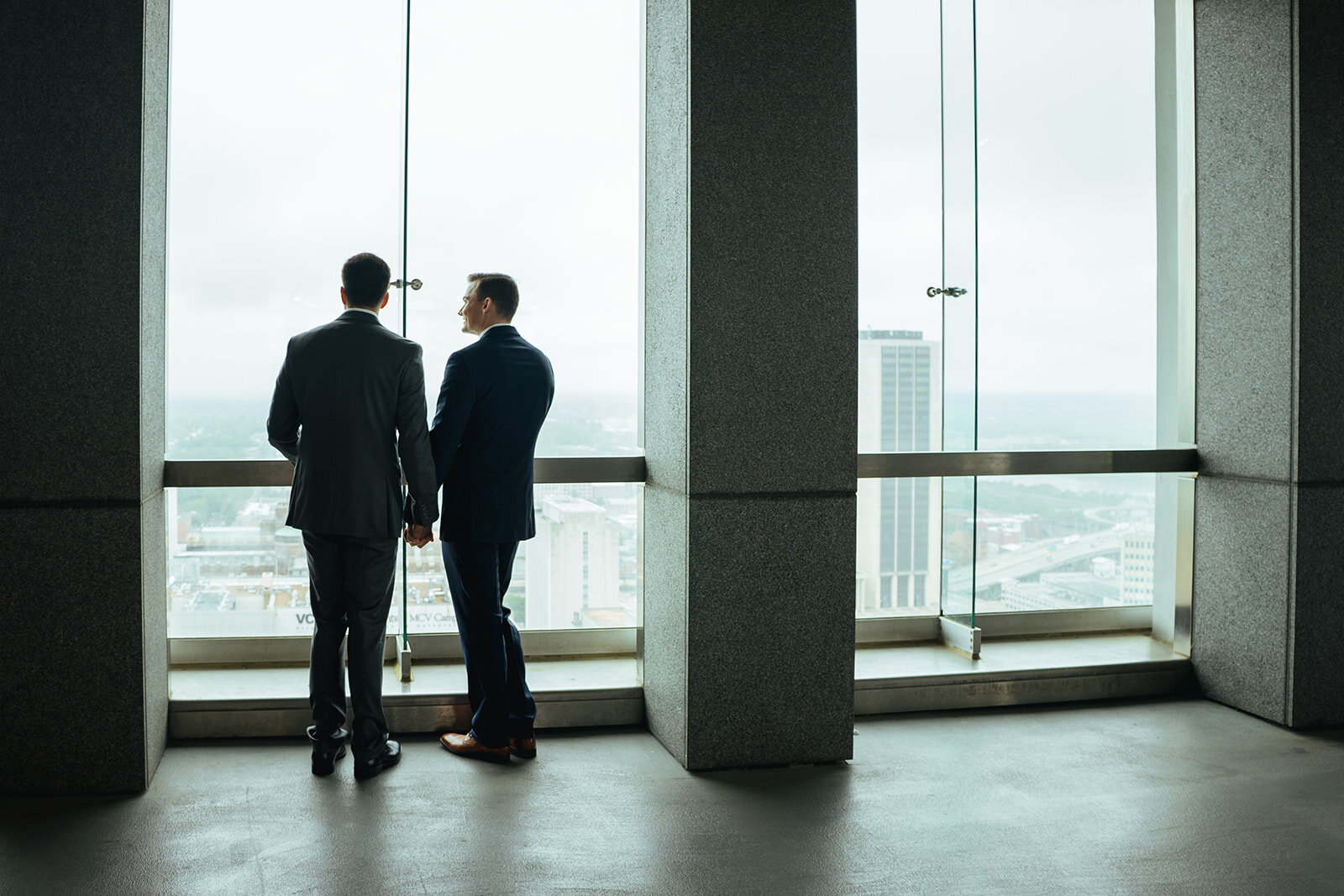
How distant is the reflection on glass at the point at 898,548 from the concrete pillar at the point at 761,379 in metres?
0.86

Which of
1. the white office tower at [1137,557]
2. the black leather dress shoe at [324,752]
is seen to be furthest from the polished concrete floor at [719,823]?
the white office tower at [1137,557]

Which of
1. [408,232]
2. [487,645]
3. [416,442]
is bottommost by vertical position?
[487,645]

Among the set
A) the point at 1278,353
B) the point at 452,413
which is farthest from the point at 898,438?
the point at 452,413

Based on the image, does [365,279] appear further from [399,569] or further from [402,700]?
[402,700]

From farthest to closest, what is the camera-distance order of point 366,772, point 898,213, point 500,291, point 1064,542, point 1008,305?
point 1064,542 → point 1008,305 → point 898,213 → point 500,291 → point 366,772

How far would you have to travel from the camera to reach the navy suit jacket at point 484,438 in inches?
129

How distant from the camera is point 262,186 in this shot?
368 cm

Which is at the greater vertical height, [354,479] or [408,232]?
[408,232]

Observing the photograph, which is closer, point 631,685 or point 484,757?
point 484,757

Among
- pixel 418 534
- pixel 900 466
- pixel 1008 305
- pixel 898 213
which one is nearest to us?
pixel 418 534

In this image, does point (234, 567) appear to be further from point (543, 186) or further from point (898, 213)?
point (898, 213)

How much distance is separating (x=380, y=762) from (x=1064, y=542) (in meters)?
3.03

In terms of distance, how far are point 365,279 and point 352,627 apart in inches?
43.6

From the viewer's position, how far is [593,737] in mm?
3557
